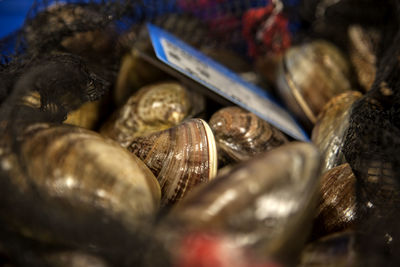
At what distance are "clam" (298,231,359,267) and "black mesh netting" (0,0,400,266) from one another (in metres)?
0.02

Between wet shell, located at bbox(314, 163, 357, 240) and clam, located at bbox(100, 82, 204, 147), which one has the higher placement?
clam, located at bbox(100, 82, 204, 147)

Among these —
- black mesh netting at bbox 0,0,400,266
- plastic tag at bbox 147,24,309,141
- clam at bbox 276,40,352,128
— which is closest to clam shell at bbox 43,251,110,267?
black mesh netting at bbox 0,0,400,266

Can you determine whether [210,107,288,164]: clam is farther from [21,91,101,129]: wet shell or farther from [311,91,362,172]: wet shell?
[21,91,101,129]: wet shell

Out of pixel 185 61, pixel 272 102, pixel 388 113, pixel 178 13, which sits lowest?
pixel 272 102

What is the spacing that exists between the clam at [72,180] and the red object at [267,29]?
3.77 feet

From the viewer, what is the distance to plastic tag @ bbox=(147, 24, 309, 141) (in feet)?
3.30

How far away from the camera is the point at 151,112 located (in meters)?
1.09

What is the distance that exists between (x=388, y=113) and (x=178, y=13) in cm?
105

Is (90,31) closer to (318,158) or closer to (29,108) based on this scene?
(29,108)

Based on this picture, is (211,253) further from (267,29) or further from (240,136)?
(267,29)

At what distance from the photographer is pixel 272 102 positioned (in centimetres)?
136

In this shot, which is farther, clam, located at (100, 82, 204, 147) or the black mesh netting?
clam, located at (100, 82, 204, 147)

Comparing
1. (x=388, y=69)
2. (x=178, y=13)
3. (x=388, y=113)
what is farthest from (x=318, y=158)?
A: (x=178, y=13)

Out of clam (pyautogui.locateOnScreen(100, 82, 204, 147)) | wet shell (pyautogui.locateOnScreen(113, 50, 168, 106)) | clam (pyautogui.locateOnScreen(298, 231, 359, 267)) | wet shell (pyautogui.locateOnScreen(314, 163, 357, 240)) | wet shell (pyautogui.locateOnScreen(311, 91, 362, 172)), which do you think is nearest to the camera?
clam (pyautogui.locateOnScreen(298, 231, 359, 267))
